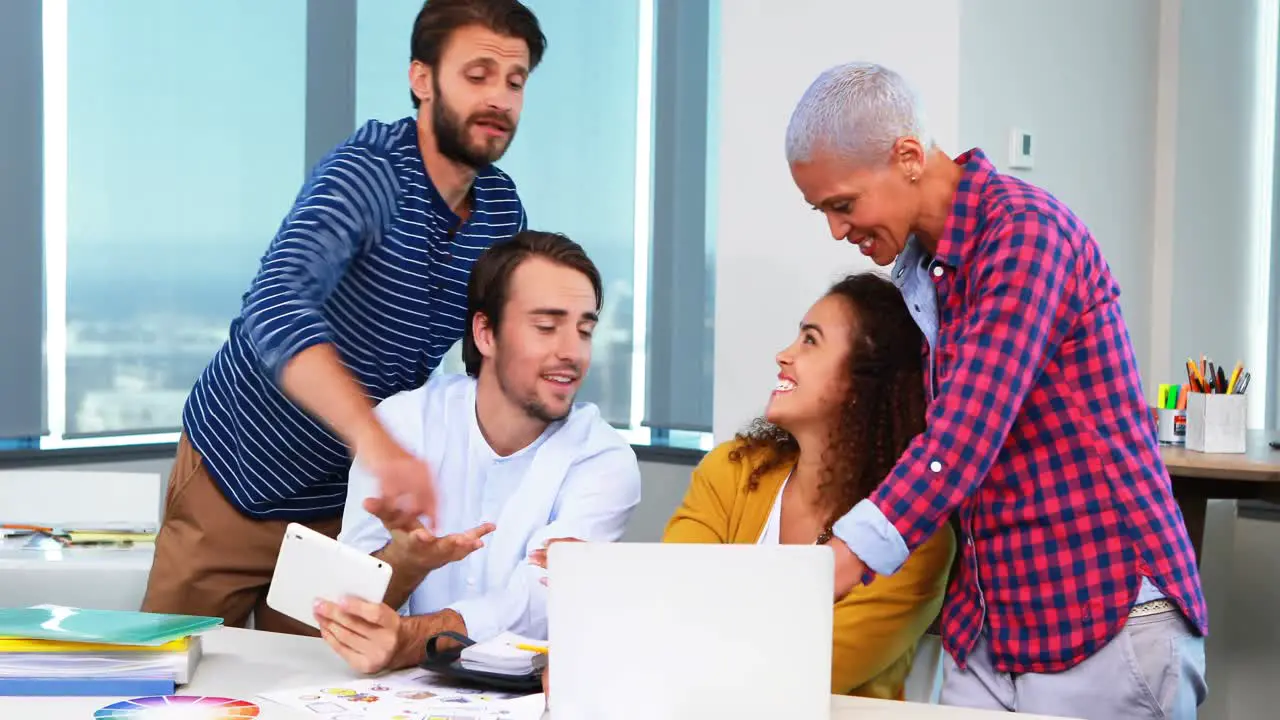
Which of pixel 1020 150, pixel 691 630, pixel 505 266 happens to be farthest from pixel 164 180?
pixel 691 630

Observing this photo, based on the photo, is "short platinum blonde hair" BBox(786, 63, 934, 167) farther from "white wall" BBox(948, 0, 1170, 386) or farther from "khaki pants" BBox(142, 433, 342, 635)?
"khaki pants" BBox(142, 433, 342, 635)

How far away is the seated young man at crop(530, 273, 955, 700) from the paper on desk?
0.56 metres

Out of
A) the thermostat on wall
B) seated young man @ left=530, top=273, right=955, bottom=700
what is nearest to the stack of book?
seated young man @ left=530, top=273, right=955, bottom=700

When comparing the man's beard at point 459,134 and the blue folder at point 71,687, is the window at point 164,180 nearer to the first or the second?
the man's beard at point 459,134

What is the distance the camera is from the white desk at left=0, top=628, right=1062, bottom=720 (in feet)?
5.14

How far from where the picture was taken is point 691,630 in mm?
1317

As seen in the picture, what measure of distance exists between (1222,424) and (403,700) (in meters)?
1.91

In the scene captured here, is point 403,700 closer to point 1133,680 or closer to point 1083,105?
point 1133,680

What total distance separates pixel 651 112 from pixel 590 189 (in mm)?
310

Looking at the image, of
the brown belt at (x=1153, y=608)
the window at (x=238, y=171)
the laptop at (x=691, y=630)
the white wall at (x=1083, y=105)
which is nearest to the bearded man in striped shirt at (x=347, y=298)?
the laptop at (x=691, y=630)

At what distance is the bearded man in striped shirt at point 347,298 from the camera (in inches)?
84.7

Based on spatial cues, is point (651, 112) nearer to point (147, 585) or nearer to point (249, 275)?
point (249, 275)

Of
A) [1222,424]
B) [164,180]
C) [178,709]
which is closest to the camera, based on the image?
[178,709]

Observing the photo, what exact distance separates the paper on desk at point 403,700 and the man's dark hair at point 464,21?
104 centimetres
